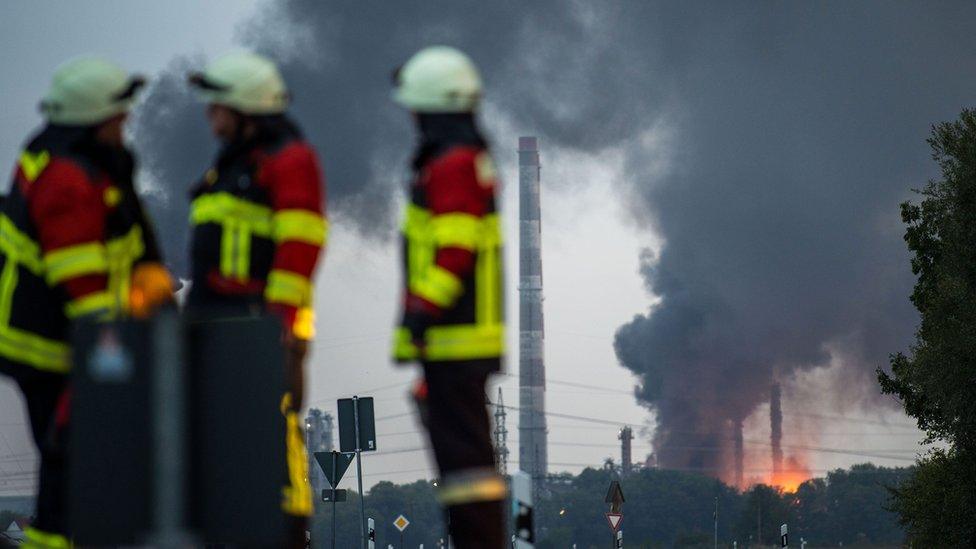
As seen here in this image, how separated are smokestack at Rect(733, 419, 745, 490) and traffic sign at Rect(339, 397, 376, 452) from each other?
121447mm

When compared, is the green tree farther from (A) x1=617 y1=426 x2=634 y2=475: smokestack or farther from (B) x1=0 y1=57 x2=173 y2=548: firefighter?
(A) x1=617 y1=426 x2=634 y2=475: smokestack

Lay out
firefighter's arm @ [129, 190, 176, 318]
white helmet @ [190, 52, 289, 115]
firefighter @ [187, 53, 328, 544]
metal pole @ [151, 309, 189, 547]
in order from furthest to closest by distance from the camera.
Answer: white helmet @ [190, 52, 289, 115] < firefighter @ [187, 53, 328, 544] < firefighter's arm @ [129, 190, 176, 318] < metal pole @ [151, 309, 189, 547]

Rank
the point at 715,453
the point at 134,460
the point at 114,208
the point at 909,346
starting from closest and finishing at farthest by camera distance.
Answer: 1. the point at 134,460
2. the point at 114,208
3. the point at 909,346
4. the point at 715,453

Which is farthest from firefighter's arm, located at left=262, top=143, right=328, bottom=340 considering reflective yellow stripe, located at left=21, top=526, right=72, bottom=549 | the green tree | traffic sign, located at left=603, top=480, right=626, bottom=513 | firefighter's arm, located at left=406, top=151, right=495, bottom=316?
the green tree

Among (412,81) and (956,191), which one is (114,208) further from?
(956,191)

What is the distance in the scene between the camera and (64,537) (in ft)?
21.1

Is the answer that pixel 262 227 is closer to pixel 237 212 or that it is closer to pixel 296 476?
pixel 237 212

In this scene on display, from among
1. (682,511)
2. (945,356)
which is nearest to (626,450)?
(682,511)

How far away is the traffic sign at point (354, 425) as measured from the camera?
82.3ft

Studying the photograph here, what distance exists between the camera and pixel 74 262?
21.5 feet

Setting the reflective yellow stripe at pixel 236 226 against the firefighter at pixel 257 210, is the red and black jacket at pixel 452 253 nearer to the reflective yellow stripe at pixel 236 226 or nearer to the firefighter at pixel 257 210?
the firefighter at pixel 257 210

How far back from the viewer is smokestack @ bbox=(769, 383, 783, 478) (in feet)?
456

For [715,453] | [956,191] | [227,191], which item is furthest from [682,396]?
[227,191]

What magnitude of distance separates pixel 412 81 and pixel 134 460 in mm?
3076
